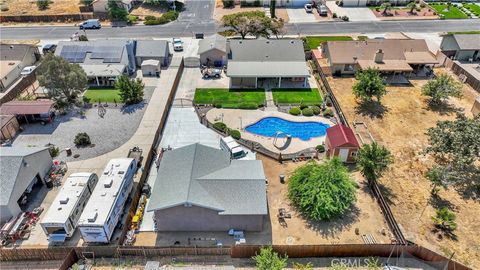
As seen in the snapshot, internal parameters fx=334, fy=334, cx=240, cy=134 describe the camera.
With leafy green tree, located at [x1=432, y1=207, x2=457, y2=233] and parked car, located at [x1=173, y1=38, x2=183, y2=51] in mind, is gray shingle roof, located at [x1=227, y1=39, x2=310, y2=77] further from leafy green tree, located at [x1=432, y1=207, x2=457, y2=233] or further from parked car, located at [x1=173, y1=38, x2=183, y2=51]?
leafy green tree, located at [x1=432, y1=207, x2=457, y2=233]

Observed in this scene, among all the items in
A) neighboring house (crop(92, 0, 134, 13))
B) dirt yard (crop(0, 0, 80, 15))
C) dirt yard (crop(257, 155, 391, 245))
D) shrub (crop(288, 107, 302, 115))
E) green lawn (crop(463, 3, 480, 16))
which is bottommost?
dirt yard (crop(257, 155, 391, 245))

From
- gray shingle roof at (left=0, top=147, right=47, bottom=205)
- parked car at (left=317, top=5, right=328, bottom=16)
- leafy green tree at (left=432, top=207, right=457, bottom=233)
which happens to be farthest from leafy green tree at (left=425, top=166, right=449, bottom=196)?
parked car at (left=317, top=5, right=328, bottom=16)

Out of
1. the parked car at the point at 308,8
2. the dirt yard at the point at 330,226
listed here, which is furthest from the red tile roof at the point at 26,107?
the parked car at the point at 308,8

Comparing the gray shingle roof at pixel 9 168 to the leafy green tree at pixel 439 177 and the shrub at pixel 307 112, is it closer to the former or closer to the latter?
the shrub at pixel 307 112

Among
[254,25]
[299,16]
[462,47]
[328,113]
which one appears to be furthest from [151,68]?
[462,47]

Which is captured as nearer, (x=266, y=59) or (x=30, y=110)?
(x=30, y=110)

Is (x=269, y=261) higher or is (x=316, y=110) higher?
(x=269, y=261)

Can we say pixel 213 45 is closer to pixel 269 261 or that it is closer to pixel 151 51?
pixel 151 51
